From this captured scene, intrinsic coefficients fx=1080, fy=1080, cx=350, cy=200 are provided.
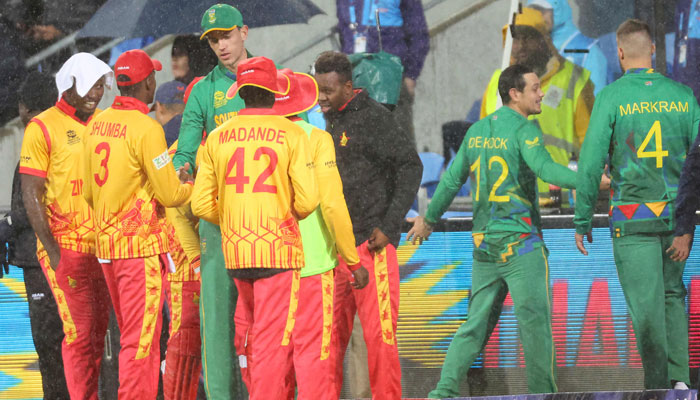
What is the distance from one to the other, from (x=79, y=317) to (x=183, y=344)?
0.60 m

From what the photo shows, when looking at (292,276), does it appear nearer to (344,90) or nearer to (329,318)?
(329,318)

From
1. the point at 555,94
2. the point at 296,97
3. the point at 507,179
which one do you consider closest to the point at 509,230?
the point at 507,179

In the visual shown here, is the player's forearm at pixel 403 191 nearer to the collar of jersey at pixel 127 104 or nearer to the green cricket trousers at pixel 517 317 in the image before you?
the green cricket trousers at pixel 517 317

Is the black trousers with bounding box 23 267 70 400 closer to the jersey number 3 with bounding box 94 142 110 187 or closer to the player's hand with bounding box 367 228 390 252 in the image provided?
the jersey number 3 with bounding box 94 142 110 187

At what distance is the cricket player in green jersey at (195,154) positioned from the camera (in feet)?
18.6

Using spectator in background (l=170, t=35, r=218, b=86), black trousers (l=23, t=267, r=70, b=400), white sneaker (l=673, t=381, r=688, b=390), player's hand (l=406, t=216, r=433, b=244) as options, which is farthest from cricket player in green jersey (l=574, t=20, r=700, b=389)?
black trousers (l=23, t=267, r=70, b=400)

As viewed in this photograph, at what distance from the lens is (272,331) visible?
5012 mm

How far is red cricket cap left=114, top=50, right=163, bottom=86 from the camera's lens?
18.6 ft

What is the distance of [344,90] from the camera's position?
599 cm

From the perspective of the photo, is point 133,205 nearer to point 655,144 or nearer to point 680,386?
point 655,144

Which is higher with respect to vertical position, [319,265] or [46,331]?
[319,265]

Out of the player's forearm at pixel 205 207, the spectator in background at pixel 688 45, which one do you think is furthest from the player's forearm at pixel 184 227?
the spectator in background at pixel 688 45

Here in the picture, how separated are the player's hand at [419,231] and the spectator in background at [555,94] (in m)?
1.35

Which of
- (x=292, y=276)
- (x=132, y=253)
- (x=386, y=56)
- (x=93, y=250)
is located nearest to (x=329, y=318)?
(x=292, y=276)
